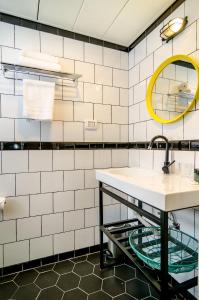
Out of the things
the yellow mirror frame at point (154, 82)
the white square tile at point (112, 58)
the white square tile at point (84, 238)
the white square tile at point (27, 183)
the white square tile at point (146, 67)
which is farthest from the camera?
the white square tile at point (112, 58)

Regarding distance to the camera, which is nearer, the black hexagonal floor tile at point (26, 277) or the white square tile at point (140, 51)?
the black hexagonal floor tile at point (26, 277)

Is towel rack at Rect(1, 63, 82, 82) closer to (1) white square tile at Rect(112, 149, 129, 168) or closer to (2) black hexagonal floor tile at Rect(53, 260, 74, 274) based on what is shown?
(1) white square tile at Rect(112, 149, 129, 168)

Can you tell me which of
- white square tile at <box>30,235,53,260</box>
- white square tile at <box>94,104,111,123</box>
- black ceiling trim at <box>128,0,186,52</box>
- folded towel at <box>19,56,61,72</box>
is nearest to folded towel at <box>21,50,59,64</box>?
folded towel at <box>19,56,61,72</box>

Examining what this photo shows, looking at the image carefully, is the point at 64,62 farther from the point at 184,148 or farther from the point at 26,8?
the point at 184,148

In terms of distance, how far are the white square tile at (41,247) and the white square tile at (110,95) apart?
141 centimetres

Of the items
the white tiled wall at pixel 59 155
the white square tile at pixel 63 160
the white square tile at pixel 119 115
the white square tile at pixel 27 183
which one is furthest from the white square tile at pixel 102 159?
the white square tile at pixel 27 183

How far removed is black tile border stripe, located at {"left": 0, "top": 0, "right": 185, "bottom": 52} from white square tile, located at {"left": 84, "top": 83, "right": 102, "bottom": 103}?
43 centimetres

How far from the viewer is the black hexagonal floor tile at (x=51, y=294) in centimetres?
125

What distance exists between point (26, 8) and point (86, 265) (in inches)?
86.8

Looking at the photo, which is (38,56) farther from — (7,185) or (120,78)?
(7,185)

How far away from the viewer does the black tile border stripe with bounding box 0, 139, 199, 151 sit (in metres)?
1.27

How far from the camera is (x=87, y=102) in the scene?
1734 millimetres

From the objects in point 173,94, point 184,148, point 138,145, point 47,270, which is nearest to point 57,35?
point 173,94

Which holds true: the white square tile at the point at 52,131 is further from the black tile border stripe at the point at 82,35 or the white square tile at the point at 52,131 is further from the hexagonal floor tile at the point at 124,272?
the hexagonal floor tile at the point at 124,272
